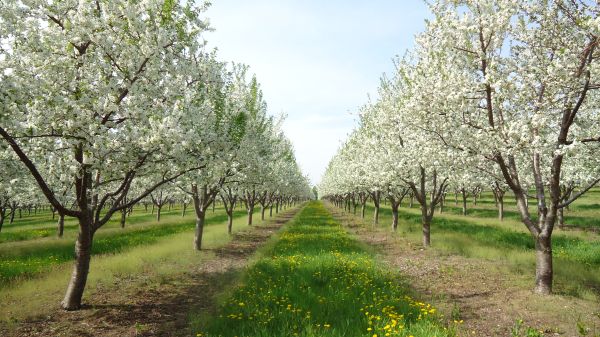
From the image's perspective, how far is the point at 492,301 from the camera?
1208 centimetres

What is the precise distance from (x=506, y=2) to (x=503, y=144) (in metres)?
4.53

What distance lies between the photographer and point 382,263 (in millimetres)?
18266

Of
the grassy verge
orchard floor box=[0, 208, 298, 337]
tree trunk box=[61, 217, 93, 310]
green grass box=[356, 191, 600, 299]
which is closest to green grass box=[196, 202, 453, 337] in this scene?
orchard floor box=[0, 208, 298, 337]

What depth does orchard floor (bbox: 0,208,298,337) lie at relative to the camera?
10258mm

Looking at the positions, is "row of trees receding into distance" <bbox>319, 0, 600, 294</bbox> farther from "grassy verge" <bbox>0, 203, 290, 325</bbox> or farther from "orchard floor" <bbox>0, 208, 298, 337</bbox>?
"grassy verge" <bbox>0, 203, 290, 325</bbox>

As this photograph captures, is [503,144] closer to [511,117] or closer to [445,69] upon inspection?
[511,117]

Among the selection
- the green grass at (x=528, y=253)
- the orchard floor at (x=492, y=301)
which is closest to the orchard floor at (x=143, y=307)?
the orchard floor at (x=492, y=301)

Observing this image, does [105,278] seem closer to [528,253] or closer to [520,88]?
[520,88]

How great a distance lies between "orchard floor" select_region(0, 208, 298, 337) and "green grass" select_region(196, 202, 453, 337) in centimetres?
114

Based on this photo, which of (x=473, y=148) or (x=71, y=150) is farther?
(x=473, y=148)

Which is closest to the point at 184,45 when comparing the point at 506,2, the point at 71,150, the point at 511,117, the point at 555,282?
the point at 71,150

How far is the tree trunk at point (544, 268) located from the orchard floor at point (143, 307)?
438 inches

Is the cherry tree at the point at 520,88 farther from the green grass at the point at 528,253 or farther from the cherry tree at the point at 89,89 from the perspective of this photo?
the cherry tree at the point at 89,89

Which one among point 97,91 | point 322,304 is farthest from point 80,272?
point 322,304
